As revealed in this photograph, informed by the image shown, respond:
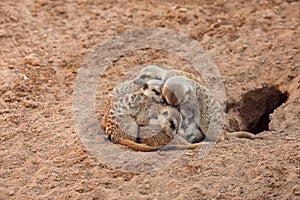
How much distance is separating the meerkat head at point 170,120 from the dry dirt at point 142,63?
316 mm

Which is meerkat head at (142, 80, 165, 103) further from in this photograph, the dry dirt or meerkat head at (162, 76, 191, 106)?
the dry dirt

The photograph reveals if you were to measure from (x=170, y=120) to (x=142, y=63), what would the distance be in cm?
131

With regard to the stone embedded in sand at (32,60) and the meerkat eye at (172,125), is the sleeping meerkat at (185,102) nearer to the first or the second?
the meerkat eye at (172,125)

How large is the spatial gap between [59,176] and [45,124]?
0.74 m

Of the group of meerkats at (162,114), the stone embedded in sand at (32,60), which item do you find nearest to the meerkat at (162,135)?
the group of meerkats at (162,114)

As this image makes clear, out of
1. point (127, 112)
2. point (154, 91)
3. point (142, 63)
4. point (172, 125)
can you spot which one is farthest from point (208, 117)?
point (142, 63)

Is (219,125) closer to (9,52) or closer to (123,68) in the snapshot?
(123,68)

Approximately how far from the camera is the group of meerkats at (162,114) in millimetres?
4953

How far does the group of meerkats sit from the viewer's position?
16.3ft

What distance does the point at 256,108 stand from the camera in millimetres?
5914

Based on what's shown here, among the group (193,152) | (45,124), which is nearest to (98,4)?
(45,124)

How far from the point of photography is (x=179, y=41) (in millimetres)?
6480

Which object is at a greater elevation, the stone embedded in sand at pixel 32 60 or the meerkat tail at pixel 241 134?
the stone embedded in sand at pixel 32 60

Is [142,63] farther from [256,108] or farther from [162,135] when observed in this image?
[162,135]
